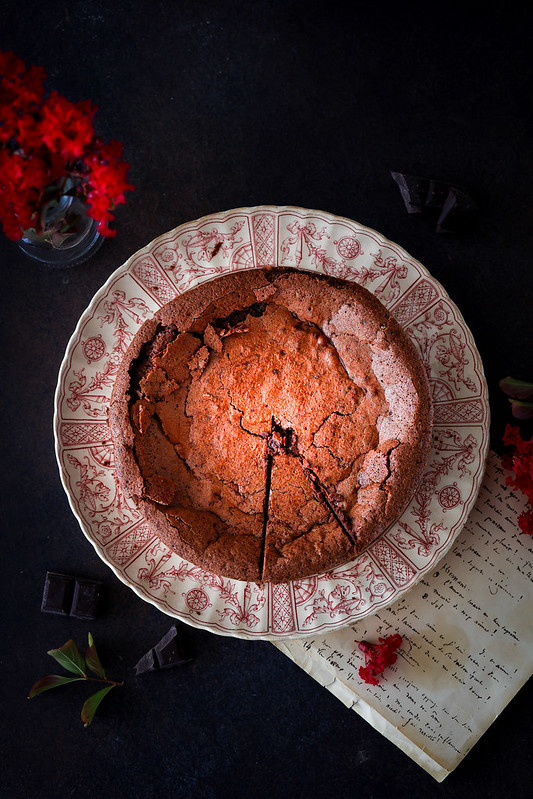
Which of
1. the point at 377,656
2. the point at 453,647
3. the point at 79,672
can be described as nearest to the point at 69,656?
the point at 79,672

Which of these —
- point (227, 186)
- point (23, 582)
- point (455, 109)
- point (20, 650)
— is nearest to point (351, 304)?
point (227, 186)

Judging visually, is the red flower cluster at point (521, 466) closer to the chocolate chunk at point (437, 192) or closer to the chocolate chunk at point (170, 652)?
the chocolate chunk at point (437, 192)

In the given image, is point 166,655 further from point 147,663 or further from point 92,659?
point 92,659

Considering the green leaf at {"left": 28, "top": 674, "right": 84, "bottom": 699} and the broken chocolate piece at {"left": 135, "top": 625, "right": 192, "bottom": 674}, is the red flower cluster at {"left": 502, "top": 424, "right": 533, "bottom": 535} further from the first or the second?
the green leaf at {"left": 28, "top": 674, "right": 84, "bottom": 699}

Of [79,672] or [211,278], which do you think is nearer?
[211,278]

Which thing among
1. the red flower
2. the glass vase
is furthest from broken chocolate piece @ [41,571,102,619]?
the red flower

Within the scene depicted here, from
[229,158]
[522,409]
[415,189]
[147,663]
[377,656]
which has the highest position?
Result: [415,189]

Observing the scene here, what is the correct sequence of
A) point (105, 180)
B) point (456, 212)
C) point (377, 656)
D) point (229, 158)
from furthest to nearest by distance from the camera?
point (229, 158) → point (456, 212) → point (377, 656) → point (105, 180)
